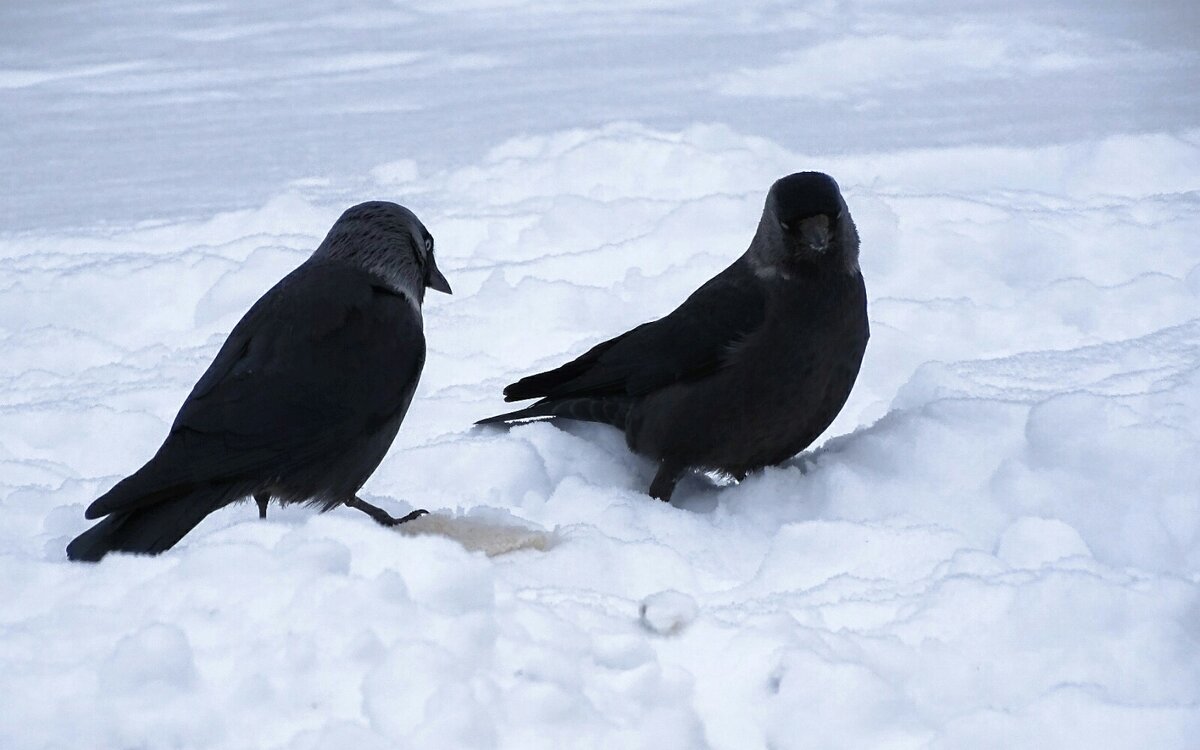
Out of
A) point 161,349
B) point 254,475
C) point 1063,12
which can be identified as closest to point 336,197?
point 161,349

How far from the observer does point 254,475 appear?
153 inches

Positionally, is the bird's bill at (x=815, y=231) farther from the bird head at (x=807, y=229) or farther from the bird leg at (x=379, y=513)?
the bird leg at (x=379, y=513)

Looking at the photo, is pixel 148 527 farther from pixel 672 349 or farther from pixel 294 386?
pixel 672 349

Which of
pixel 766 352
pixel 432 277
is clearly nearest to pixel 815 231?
pixel 766 352

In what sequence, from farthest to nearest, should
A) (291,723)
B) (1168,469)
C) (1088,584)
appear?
(1168,469) → (1088,584) → (291,723)

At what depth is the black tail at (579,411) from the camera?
4.75 meters

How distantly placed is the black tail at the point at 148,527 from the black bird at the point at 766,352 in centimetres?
146

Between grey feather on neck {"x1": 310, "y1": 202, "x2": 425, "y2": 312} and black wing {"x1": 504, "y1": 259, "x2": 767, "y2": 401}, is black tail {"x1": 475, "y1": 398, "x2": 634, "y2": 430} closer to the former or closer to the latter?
black wing {"x1": 504, "y1": 259, "x2": 767, "y2": 401}

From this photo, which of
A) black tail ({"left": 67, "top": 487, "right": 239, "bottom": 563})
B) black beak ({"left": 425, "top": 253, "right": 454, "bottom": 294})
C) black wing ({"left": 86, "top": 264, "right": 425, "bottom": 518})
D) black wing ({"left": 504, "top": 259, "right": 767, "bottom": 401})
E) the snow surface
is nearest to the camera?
the snow surface

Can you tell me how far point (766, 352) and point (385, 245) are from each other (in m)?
1.30

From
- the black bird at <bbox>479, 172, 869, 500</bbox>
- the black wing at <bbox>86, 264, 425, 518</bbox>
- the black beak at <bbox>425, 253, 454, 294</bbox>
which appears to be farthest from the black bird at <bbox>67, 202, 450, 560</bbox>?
the black bird at <bbox>479, 172, 869, 500</bbox>

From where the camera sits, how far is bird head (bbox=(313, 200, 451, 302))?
4.63 metres

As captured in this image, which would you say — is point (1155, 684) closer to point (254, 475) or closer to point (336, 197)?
point (254, 475)

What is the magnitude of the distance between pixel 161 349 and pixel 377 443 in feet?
7.51
